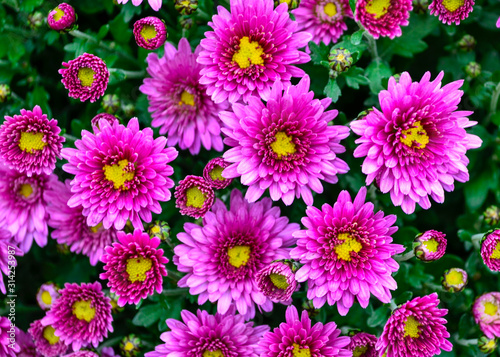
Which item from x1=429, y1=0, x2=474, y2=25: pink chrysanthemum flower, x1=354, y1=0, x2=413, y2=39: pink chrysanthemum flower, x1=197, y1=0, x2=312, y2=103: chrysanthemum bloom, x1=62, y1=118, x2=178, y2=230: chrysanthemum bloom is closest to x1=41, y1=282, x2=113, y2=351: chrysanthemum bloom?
x1=62, y1=118, x2=178, y2=230: chrysanthemum bloom

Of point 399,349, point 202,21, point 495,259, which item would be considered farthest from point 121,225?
point 495,259

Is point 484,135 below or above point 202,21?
below

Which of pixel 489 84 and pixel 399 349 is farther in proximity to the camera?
pixel 489 84

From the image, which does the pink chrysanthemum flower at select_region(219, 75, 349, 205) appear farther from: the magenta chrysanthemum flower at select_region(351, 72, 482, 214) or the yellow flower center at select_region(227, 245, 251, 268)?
the yellow flower center at select_region(227, 245, 251, 268)

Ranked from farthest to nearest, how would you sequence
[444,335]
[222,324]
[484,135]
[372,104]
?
[484,135] → [372,104] → [222,324] → [444,335]

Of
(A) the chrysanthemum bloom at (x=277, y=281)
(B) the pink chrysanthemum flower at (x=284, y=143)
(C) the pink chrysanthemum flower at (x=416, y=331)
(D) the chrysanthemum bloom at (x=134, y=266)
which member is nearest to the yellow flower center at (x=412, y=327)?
(C) the pink chrysanthemum flower at (x=416, y=331)

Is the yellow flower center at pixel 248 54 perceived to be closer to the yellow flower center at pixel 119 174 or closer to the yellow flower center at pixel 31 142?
the yellow flower center at pixel 119 174

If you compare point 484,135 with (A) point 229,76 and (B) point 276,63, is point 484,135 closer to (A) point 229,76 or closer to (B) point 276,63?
(B) point 276,63
